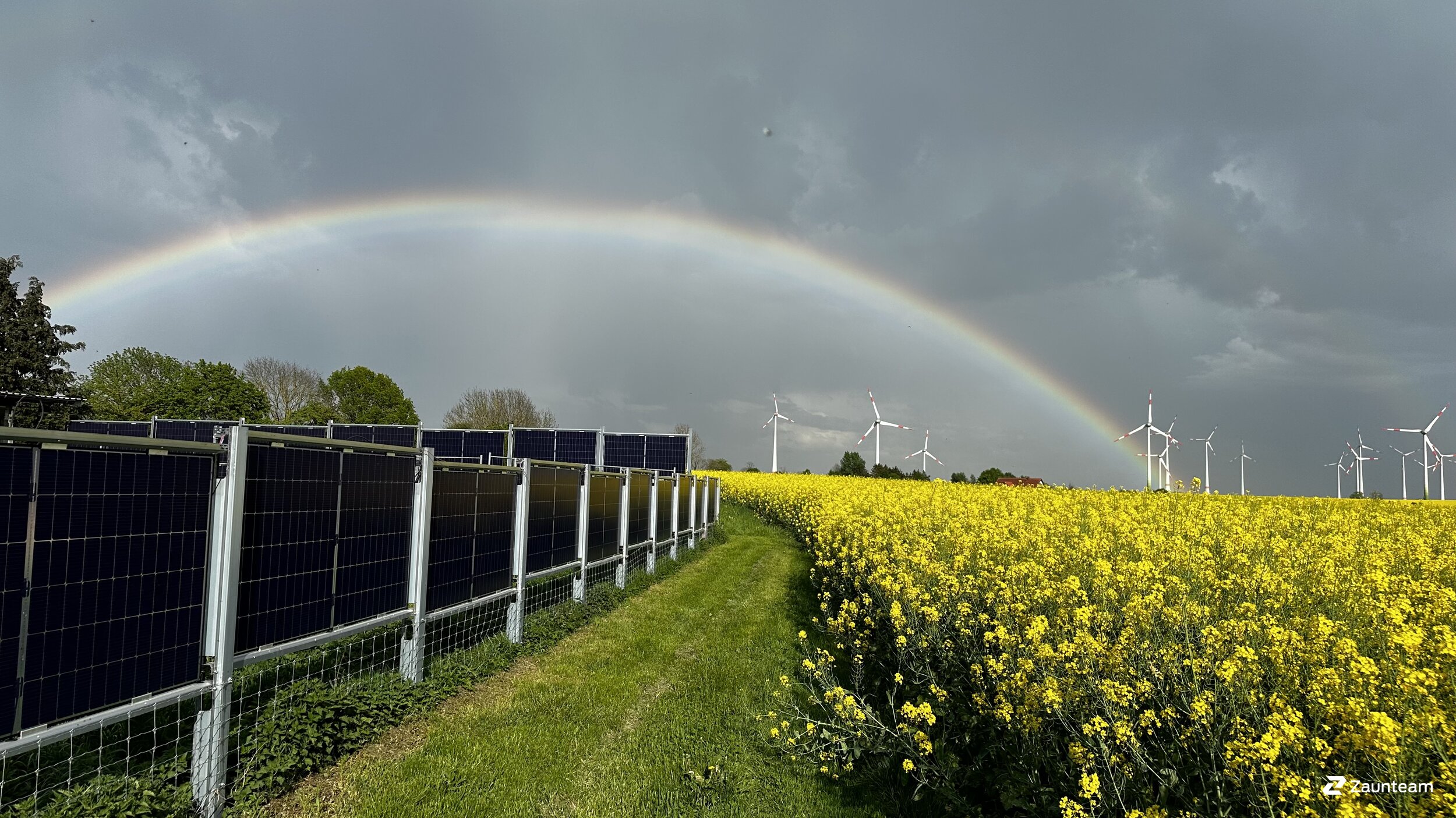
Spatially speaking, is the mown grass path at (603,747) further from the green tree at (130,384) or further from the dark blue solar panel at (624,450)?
the green tree at (130,384)

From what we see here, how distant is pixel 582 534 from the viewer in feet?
33.2

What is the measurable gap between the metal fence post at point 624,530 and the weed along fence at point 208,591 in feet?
14.9

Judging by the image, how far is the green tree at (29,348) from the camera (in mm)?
37406

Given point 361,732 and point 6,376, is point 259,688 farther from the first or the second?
point 6,376

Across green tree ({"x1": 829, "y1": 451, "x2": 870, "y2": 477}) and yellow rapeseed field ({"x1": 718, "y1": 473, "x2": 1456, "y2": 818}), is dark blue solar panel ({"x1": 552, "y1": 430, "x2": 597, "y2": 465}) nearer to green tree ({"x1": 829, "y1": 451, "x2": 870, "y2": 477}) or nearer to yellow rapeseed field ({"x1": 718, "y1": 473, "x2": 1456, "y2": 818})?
yellow rapeseed field ({"x1": 718, "y1": 473, "x2": 1456, "y2": 818})

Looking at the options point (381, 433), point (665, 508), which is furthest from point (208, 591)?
point (381, 433)

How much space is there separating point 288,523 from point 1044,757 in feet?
15.5

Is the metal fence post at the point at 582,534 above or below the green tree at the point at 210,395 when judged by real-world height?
below

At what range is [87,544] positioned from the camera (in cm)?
342

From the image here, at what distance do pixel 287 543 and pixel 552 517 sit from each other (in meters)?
4.50

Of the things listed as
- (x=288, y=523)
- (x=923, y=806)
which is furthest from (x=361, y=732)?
(x=923, y=806)

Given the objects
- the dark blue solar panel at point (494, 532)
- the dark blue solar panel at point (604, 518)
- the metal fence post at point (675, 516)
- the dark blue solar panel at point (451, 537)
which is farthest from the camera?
the metal fence post at point (675, 516)

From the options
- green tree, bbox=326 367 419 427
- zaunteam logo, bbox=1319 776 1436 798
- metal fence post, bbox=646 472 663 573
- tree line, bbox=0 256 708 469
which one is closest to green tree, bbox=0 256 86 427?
tree line, bbox=0 256 708 469

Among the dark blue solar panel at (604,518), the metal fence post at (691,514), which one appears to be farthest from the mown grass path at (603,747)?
the metal fence post at (691,514)
